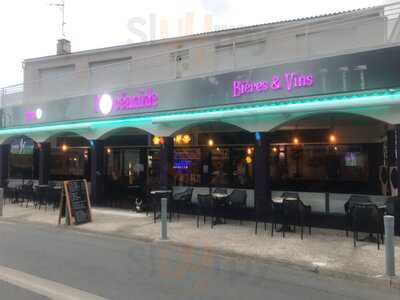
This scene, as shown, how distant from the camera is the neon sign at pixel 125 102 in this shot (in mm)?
15659

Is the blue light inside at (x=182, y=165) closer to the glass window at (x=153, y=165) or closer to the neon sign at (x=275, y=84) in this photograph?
the glass window at (x=153, y=165)

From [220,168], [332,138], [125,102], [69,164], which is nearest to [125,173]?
[69,164]

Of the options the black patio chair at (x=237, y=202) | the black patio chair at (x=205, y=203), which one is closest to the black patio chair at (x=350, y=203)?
the black patio chair at (x=237, y=202)

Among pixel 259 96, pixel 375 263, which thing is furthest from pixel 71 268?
pixel 259 96

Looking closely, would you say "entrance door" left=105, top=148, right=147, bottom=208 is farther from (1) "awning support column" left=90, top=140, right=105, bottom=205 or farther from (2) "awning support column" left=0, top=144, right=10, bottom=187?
(2) "awning support column" left=0, top=144, right=10, bottom=187

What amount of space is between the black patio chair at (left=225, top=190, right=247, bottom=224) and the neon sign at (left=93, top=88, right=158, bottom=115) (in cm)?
449

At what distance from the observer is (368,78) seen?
1089 centimetres

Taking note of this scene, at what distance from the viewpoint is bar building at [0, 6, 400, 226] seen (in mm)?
11336

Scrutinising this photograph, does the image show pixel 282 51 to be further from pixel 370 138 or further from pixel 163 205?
pixel 163 205

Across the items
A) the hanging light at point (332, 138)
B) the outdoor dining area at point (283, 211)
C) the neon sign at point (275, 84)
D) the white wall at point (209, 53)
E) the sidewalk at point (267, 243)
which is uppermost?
the white wall at point (209, 53)

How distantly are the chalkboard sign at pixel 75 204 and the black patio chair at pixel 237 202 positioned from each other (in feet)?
14.6

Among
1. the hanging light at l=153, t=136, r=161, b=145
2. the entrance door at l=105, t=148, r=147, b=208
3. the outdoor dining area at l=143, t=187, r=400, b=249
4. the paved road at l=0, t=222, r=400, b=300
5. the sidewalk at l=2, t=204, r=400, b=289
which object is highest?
the hanging light at l=153, t=136, r=161, b=145

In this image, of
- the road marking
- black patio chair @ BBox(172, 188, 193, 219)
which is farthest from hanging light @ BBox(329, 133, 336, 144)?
the road marking

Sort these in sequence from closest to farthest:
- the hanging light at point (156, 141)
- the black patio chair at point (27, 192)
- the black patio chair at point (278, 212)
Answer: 1. the black patio chair at point (278, 212)
2. the hanging light at point (156, 141)
3. the black patio chair at point (27, 192)
